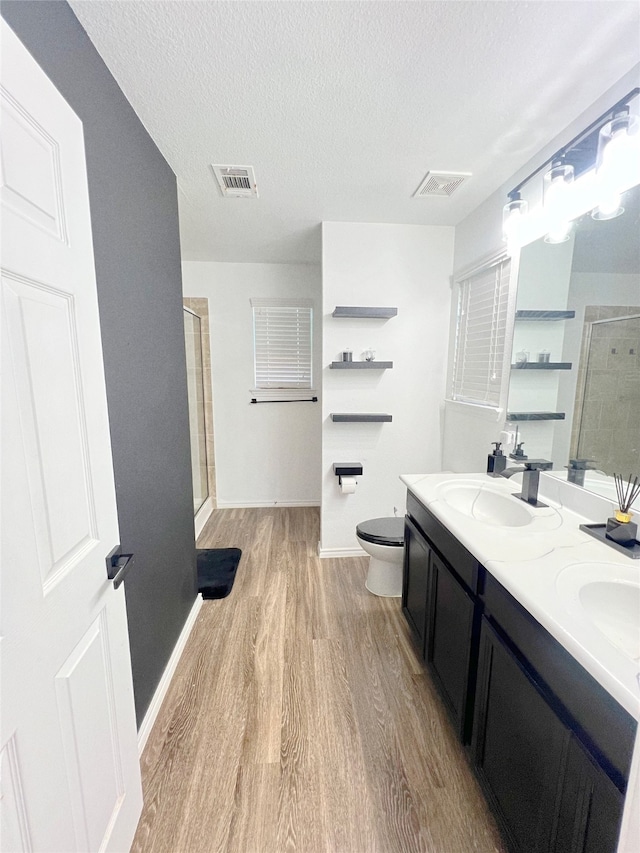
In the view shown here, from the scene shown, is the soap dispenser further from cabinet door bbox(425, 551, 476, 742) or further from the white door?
the white door

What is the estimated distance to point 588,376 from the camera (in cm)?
140

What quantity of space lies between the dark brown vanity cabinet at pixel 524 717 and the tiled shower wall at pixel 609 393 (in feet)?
2.19

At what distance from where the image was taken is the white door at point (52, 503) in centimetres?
62

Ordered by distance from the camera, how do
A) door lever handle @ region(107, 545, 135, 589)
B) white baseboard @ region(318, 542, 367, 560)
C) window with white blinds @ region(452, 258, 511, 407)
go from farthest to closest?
white baseboard @ region(318, 542, 367, 560) → window with white blinds @ region(452, 258, 511, 407) → door lever handle @ region(107, 545, 135, 589)

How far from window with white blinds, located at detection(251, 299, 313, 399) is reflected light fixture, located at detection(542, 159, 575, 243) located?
2331 mm

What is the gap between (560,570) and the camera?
1.04 metres

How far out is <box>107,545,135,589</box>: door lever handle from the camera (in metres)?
0.97

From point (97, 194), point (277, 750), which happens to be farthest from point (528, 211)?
point (277, 750)

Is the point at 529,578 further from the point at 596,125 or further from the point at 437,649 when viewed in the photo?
the point at 596,125

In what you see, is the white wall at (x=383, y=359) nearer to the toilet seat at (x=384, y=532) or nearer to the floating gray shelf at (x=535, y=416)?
the toilet seat at (x=384, y=532)

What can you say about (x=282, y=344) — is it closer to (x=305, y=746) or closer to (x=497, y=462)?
(x=497, y=462)

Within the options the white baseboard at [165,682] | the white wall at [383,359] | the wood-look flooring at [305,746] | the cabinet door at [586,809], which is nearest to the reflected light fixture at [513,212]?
the white wall at [383,359]

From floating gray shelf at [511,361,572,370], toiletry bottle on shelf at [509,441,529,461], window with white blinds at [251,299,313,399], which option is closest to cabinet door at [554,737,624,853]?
toiletry bottle on shelf at [509,441,529,461]

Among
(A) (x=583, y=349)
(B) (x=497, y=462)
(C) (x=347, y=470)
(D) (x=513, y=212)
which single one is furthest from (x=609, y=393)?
(C) (x=347, y=470)
